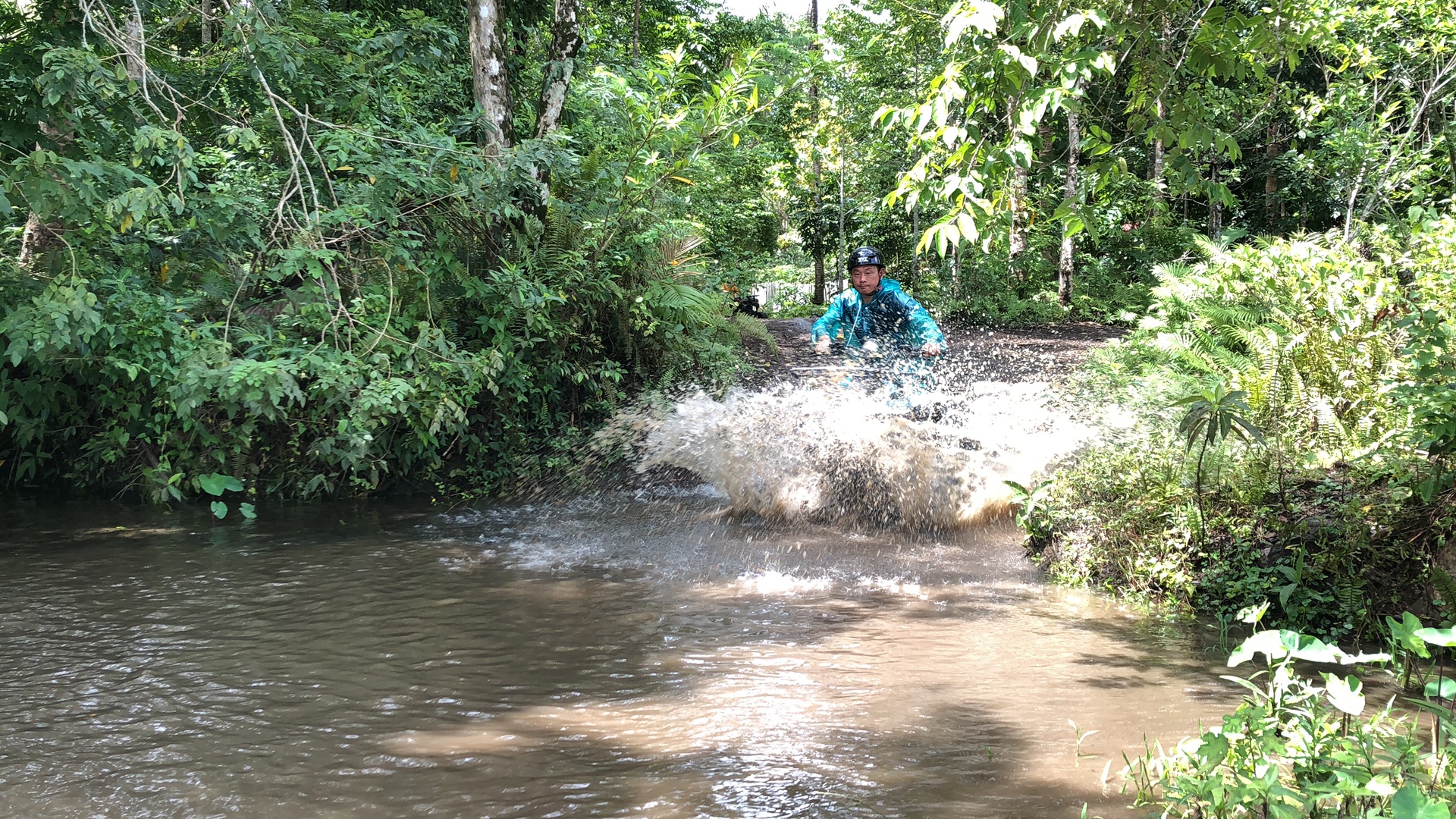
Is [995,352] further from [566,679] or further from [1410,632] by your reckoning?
[1410,632]

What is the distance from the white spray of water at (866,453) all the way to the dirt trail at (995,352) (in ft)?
5.66

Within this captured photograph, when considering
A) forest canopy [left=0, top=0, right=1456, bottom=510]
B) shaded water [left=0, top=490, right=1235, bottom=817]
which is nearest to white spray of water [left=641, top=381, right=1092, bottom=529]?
shaded water [left=0, top=490, right=1235, bottom=817]

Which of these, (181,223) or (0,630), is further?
(181,223)

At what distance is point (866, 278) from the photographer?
821 centimetres

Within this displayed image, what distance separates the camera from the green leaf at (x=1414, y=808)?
6.77 feet

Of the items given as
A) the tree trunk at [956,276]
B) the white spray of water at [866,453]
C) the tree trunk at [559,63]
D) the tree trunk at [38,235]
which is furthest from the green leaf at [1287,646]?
the tree trunk at [956,276]

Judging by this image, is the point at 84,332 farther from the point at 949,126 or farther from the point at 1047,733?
the point at 1047,733

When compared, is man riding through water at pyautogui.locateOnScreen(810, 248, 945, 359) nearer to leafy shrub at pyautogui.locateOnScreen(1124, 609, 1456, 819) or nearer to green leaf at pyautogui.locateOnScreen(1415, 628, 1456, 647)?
leafy shrub at pyautogui.locateOnScreen(1124, 609, 1456, 819)

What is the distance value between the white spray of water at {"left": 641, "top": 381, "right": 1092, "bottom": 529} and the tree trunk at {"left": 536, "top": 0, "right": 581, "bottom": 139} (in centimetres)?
310

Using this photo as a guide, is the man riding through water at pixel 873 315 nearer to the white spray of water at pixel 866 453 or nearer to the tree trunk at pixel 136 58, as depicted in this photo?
the white spray of water at pixel 866 453

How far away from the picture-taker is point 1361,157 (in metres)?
12.1

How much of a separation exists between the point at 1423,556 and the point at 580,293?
21.7ft

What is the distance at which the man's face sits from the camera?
8.16 m

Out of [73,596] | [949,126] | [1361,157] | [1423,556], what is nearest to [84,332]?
[73,596]
